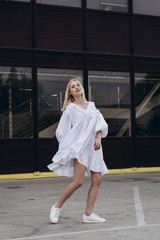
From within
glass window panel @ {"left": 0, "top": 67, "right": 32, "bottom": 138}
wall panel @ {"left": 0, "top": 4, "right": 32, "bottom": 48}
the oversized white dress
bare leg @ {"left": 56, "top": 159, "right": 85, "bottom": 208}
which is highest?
wall panel @ {"left": 0, "top": 4, "right": 32, "bottom": 48}

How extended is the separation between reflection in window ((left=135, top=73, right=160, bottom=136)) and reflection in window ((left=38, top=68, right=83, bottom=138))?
2.70 m

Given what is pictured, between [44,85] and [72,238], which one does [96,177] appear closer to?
[72,238]

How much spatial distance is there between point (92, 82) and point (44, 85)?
5.22 feet

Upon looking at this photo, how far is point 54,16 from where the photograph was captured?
15.5 metres

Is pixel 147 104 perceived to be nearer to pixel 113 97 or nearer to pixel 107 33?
pixel 113 97

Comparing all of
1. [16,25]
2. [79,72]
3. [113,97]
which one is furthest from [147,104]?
[16,25]

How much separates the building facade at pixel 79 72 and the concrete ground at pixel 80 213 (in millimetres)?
2781

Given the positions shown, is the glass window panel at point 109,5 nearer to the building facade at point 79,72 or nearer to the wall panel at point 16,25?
the building facade at point 79,72

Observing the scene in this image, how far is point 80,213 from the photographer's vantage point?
759 centimetres

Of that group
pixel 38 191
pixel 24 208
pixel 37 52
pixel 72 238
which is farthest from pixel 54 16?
pixel 72 238

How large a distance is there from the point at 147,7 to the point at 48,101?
4699mm

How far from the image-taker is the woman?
260 inches

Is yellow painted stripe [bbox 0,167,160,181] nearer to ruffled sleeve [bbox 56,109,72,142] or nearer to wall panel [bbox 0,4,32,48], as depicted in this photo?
wall panel [bbox 0,4,32,48]

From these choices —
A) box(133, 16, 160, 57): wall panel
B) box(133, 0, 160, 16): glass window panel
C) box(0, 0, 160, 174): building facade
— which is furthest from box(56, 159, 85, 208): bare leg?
box(133, 0, 160, 16): glass window panel
